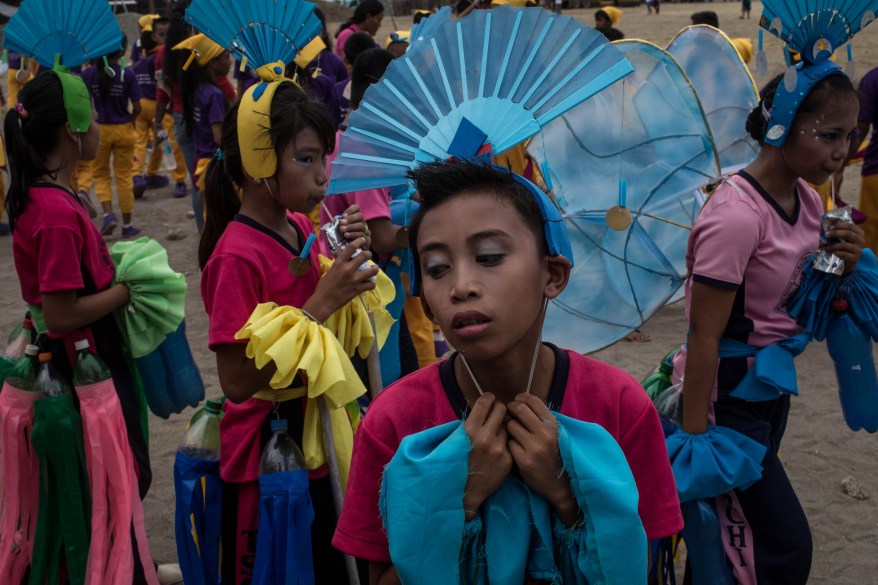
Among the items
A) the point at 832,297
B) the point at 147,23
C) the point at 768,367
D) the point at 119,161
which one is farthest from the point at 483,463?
the point at 147,23

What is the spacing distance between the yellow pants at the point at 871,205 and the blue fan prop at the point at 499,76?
16.2 feet

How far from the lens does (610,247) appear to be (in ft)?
9.98

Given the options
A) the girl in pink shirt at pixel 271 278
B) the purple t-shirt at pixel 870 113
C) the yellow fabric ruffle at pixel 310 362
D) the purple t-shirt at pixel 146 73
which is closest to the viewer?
the yellow fabric ruffle at pixel 310 362

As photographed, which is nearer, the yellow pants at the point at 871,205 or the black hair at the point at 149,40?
the yellow pants at the point at 871,205

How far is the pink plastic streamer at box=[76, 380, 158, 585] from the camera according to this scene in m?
Answer: 2.99

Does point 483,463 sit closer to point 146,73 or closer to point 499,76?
point 499,76

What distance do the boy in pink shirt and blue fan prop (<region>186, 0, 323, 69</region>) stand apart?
1.20 metres

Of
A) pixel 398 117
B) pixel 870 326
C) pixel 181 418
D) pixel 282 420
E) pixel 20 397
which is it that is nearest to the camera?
pixel 398 117

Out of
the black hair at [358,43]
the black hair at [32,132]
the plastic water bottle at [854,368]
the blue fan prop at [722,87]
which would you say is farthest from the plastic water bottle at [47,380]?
the black hair at [358,43]

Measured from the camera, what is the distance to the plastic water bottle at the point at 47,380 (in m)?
2.98

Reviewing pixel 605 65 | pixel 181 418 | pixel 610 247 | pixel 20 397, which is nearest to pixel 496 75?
pixel 605 65

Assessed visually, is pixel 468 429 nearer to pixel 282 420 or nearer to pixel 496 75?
pixel 496 75

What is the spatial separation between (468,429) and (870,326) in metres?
1.73

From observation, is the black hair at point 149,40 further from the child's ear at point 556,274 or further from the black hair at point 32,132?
the child's ear at point 556,274
